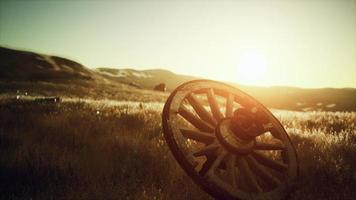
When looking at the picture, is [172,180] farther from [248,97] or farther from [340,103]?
[340,103]

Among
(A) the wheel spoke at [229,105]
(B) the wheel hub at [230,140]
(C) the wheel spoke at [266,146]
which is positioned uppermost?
(A) the wheel spoke at [229,105]

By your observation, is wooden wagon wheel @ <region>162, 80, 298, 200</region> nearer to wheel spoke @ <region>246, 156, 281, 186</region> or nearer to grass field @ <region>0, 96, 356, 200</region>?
wheel spoke @ <region>246, 156, 281, 186</region>

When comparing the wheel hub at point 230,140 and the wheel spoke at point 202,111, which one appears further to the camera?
the wheel spoke at point 202,111

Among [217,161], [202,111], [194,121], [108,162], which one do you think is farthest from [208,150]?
[108,162]

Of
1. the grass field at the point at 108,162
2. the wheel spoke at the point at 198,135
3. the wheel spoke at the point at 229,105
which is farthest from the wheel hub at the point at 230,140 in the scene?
the grass field at the point at 108,162

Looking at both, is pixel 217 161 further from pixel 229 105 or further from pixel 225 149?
pixel 229 105

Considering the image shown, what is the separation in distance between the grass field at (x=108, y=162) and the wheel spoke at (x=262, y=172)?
51 centimetres

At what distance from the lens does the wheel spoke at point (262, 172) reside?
4.12 metres

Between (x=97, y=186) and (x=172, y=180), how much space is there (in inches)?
40.3

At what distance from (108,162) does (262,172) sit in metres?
2.33

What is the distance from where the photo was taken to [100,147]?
5.62 meters

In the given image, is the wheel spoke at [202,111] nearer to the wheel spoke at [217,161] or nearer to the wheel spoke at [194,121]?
the wheel spoke at [194,121]

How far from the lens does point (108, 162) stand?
5008 millimetres

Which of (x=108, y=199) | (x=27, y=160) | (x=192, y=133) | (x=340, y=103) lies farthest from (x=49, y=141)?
(x=340, y=103)
